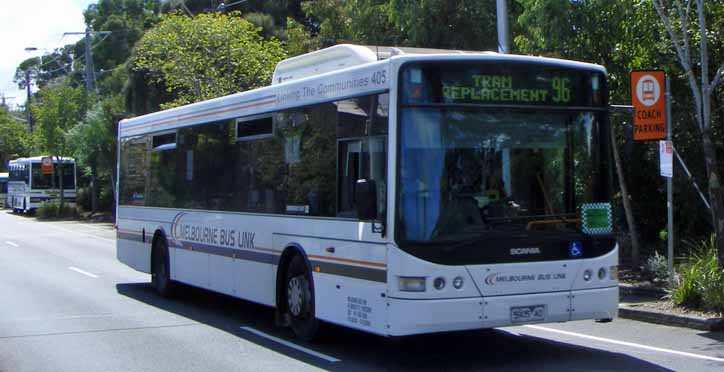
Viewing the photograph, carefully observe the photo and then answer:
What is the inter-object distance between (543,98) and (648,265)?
6.94 m

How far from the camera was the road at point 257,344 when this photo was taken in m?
9.48

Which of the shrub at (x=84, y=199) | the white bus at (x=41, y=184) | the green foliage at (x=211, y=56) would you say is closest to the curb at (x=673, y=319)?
the green foliage at (x=211, y=56)

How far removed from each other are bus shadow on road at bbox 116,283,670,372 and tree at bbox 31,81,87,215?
134 feet

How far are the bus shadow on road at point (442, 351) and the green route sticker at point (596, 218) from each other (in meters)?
1.34

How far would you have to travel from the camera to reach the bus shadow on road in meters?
9.28

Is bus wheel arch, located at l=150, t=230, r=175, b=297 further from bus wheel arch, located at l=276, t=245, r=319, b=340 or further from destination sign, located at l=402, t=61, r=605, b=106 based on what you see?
destination sign, located at l=402, t=61, r=605, b=106

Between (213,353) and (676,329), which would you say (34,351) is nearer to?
(213,353)

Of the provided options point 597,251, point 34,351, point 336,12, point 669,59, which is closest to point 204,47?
point 336,12

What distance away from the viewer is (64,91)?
52.0 m

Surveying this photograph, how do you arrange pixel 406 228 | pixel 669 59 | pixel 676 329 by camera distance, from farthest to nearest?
pixel 669 59 < pixel 676 329 < pixel 406 228

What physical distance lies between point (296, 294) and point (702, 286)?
5302 mm

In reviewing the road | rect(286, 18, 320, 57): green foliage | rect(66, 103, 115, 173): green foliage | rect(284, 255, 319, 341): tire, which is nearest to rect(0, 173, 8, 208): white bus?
rect(66, 103, 115, 173): green foliage

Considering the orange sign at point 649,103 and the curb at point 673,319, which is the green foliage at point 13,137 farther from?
the curb at point 673,319

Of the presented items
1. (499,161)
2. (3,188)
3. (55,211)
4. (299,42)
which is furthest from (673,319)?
(3,188)
